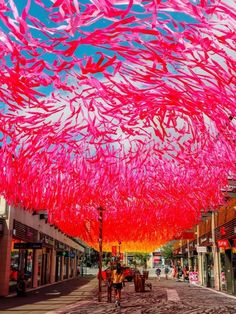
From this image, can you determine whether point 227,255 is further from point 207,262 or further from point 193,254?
point 193,254

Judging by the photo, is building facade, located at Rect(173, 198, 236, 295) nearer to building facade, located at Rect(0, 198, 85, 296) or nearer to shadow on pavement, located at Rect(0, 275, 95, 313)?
shadow on pavement, located at Rect(0, 275, 95, 313)

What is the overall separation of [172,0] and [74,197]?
19.9m

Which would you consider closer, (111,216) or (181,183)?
(181,183)

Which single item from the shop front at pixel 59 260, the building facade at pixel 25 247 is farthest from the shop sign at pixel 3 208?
the shop front at pixel 59 260

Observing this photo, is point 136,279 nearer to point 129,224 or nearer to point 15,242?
point 129,224

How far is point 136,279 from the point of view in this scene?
30578 millimetres

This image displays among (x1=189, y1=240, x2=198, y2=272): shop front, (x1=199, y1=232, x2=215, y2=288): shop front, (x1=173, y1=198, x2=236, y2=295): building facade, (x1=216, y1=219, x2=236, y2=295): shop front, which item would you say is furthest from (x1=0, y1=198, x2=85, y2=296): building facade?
(x1=189, y1=240, x2=198, y2=272): shop front

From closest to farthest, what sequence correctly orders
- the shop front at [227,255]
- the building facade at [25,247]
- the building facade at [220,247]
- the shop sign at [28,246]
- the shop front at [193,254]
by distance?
the building facade at [25,247] < the shop sign at [28,246] < the shop front at [227,255] < the building facade at [220,247] < the shop front at [193,254]

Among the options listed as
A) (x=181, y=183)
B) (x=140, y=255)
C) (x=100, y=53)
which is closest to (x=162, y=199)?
(x=181, y=183)

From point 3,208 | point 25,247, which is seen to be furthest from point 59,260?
point 3,208

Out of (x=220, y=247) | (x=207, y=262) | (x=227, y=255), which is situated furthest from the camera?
(x=207, y=262)

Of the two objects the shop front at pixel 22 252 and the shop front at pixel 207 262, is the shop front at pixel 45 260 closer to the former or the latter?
the shop front at pixel 22 252

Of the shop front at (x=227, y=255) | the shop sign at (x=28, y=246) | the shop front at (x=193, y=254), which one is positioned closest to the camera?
the shop sign at (x=28, y=246)

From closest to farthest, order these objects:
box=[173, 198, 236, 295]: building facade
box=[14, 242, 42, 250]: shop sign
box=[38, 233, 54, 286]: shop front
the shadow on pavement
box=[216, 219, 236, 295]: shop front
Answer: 1. the shadow on pavement
2. box=[14, 242, 42, 250]: shop sign
3. box=[216, 219, 236, 295]: shop front
4. box=[173, 198, 236, 295]: building facade
5. box=[38, 233, 54, 286]: shop front
